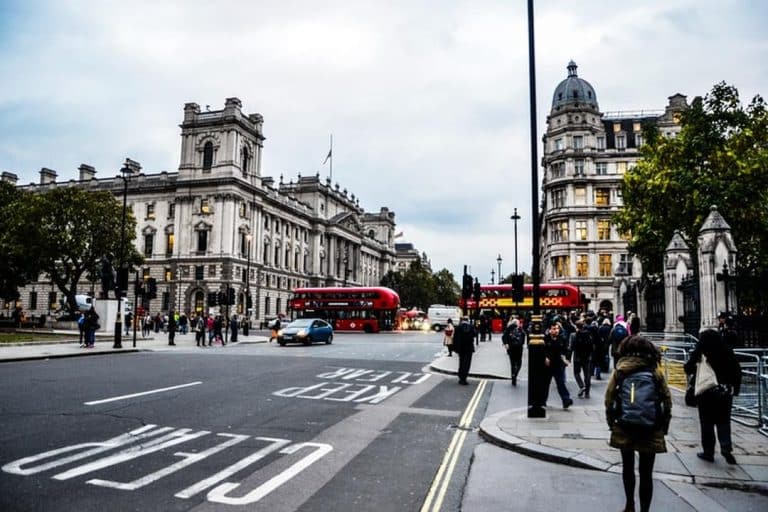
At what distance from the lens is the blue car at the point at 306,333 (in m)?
29.6

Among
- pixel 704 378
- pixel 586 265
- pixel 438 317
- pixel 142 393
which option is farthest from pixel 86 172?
pixel 704 378

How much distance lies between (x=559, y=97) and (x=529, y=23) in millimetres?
67346

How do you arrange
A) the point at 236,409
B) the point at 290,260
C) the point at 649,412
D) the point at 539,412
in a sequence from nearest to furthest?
the point at 649,412 → the point at 539,412 → the point at 236,409 → the point at 290,260

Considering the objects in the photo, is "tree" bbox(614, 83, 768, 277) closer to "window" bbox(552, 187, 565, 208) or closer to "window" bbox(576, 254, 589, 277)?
"window" bbox(576, 254, 589, 277)

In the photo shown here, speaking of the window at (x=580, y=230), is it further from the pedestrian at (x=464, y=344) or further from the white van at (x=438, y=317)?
the pedestrian at (x=464, y=344)

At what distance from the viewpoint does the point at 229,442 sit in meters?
7.21

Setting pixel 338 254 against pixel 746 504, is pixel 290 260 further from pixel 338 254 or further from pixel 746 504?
pixel 746 504

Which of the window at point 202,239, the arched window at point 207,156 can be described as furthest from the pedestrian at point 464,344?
the arched window at point 207,156

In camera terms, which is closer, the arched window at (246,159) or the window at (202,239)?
the window at (202,239)

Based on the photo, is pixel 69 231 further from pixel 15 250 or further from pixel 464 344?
pixel 464 344

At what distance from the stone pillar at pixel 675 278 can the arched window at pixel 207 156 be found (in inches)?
2328

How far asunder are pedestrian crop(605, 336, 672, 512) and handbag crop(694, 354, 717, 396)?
6.47 feet

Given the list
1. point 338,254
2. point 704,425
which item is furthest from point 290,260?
point 704,425

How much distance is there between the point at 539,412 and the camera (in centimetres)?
901
